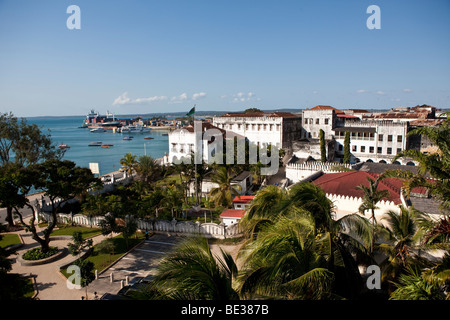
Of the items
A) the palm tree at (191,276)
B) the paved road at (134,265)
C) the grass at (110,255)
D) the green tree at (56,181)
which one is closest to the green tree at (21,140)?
the green tree at (56,181)

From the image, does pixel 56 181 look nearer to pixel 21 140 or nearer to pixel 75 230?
pixel 75 230

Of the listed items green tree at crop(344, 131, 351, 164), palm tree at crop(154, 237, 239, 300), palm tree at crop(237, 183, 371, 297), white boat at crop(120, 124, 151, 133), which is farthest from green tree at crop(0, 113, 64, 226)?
white boat at crop(120, 124, 151, 133)

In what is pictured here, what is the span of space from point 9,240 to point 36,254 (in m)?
4.16

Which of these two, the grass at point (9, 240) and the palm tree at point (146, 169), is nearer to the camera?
the grass at point (9, 240)

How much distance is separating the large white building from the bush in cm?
3420

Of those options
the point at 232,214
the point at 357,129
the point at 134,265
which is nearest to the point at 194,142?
the point at 232,214

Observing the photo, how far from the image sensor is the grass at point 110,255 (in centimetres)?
1515

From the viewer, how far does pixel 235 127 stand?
1914 inches

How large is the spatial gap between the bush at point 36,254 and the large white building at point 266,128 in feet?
112

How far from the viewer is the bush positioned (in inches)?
621

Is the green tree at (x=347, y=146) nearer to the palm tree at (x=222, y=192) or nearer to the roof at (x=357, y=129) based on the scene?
the roof at (x=357, y=129)

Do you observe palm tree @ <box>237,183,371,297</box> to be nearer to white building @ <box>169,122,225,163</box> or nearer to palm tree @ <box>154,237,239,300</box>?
palm tree @ <box>154,237,239,300</box>
